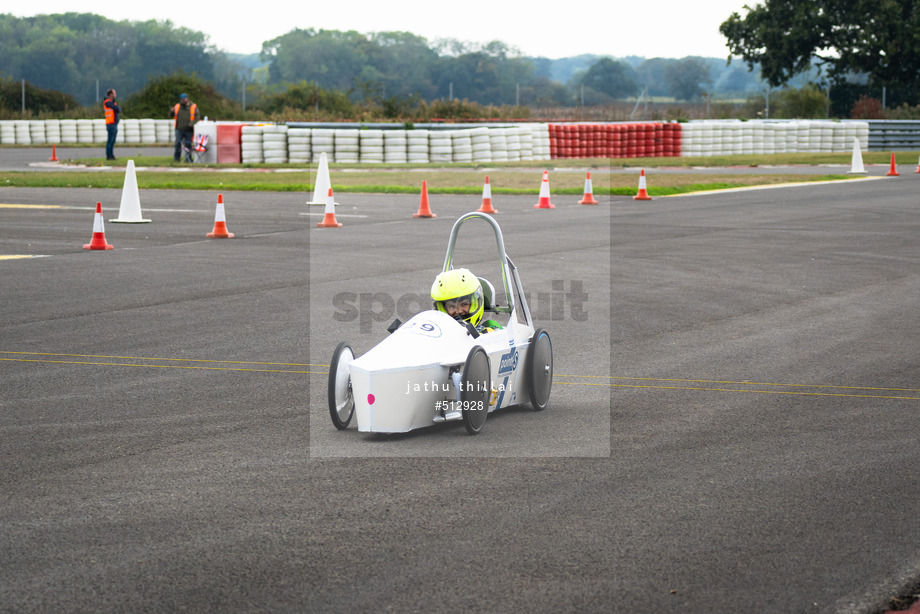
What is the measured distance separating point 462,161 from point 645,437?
3001cm

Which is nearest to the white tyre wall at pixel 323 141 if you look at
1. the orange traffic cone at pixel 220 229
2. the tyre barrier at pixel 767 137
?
the tyre barrier at pixel 767 137

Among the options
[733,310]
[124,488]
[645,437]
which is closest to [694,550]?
[645,437]

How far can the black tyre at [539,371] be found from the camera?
688cm

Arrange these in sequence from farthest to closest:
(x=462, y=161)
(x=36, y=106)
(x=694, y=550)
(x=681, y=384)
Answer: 1. (x=36, y=106)
2. (x=462, y=161)
3. (x=681, y=384)
4. (x=694, y=550)

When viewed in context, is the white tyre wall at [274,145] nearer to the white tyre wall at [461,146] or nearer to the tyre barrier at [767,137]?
the white tyre wall at [461,146]

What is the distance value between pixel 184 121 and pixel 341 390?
1128 inches

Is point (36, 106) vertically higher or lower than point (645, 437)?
higher

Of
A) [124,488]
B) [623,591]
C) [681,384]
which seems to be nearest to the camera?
[623,591]

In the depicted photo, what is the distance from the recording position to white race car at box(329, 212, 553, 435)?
612cm

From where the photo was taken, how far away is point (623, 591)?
13.8 feet

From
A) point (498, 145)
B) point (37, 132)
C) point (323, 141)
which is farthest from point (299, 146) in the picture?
point (37, 132)

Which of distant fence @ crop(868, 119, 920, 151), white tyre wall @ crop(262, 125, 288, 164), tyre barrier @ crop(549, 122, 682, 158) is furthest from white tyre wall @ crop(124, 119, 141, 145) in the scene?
distant fence @ crop(868, 119, 920, 151)

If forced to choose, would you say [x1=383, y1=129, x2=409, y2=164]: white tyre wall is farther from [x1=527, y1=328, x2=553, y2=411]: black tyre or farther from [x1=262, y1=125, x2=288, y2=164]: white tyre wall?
[x1=527, y1=328, x2=553, y2=411]: black tyre

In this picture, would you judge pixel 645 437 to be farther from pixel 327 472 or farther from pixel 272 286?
pixel 272 286
